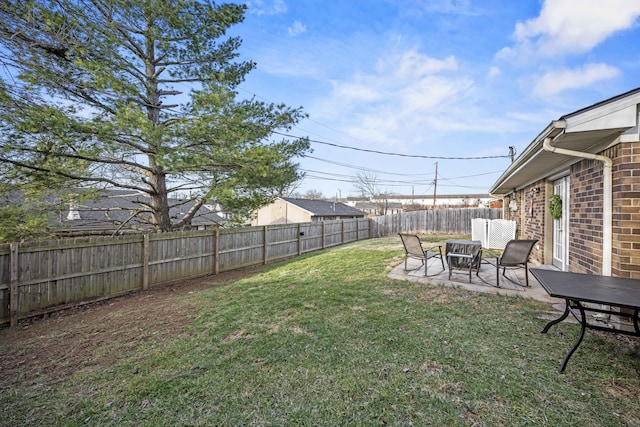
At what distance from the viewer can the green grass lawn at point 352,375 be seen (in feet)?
6.27

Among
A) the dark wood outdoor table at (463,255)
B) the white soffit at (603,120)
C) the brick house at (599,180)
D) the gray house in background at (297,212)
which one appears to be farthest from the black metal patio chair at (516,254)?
the gray house in background at (297,212)

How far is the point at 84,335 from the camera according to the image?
3582 mm

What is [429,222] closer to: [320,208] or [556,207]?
[320,208]

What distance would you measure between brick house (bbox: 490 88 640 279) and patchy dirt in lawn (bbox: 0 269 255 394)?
5.43m

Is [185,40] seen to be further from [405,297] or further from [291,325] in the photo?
[405,297]

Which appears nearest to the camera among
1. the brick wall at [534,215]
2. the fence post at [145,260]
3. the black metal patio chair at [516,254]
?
the black metal patio chair at [516,254]

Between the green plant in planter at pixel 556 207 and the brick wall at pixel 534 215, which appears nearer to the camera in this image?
the green plant in planter at pixel 556 207

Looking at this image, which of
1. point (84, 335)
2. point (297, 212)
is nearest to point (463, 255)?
point (84, 335)

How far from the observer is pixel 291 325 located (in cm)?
347

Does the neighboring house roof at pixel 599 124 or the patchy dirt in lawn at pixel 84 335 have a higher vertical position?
the neighboring house roof at pixel 599 124

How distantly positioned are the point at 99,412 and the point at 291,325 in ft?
6.43

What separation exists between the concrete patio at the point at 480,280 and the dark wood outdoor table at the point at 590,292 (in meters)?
1.52

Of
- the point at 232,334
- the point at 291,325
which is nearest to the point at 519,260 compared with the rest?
the point at 291,325

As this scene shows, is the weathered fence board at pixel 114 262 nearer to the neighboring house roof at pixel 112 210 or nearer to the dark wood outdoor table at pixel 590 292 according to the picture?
the neighboring house roof at pixel 112 210
